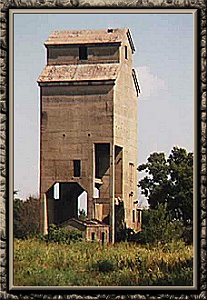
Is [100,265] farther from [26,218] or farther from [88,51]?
[88,51]

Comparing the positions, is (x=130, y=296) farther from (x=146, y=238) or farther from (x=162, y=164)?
(x=162, y=164)

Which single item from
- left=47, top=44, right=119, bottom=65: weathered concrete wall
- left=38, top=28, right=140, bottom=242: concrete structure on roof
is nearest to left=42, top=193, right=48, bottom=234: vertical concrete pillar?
left=38, top=28, right=140, bottom=242: concrete structure on roof

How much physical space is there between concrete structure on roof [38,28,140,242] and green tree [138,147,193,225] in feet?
0.21

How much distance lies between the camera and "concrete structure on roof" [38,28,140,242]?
310cm

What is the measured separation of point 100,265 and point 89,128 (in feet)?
1.71

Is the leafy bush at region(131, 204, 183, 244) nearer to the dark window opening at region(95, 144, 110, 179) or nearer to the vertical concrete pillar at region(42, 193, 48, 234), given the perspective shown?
the dark window opening at region(95, 144, 110, 179)

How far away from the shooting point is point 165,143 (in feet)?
10.2

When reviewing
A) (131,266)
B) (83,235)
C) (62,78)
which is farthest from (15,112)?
(131,266)

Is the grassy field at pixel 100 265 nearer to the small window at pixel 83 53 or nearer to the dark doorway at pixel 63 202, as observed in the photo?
the dark doorway at pixel 63 202

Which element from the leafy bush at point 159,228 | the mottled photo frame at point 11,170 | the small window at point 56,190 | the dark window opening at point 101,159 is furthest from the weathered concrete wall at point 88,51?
the leafy bush at point 159,228

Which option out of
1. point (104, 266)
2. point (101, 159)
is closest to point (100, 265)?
point (104, 266)

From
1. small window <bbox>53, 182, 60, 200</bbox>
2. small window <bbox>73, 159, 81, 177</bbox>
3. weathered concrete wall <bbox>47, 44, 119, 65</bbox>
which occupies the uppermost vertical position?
weathered concrete wall <bbox>47, 44, 119, 65</bbox>

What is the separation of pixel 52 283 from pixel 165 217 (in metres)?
0.50

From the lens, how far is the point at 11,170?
3080 mm
